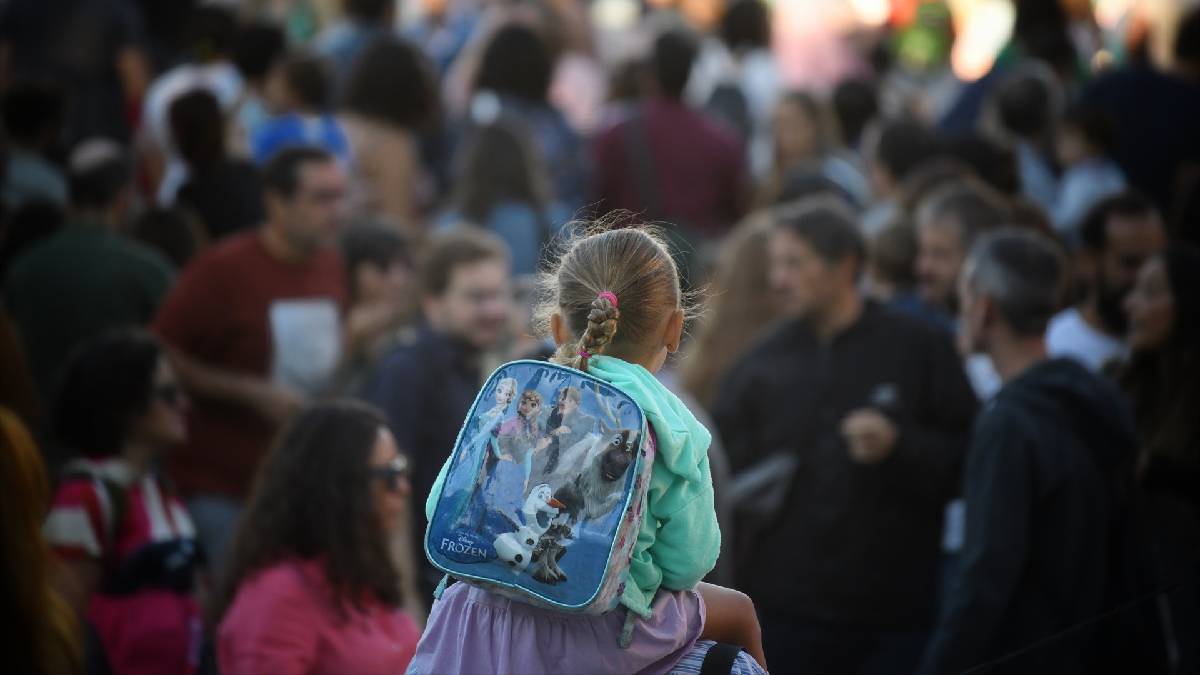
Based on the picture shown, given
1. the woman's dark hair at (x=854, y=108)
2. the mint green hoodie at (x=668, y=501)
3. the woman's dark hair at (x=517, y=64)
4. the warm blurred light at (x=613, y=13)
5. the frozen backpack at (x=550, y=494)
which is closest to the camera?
the frozen backpack at (x=550, y=494)

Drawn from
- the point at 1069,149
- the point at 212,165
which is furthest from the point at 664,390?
the point at 1069,149

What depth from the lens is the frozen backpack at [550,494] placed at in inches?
94.7

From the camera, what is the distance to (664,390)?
8.49ft

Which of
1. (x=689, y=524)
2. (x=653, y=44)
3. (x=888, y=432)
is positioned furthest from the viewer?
(x=653, y=44)

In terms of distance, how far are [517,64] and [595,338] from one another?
6142 millimetres

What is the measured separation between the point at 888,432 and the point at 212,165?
4.05 m

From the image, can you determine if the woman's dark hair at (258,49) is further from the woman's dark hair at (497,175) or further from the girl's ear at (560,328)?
the girl's ear at (560,328)

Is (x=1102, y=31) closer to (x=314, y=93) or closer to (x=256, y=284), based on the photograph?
(x=314, y=93)

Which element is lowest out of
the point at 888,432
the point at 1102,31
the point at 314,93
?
the point at 888,432

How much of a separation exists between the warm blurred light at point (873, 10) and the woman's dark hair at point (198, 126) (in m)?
6.40

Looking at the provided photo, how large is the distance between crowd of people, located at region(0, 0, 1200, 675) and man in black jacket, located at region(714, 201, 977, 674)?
0.01 m

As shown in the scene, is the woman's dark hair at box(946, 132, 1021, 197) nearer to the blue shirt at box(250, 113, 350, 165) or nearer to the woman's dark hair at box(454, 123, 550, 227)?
the woman's dark hair at box(454, 123, 550, 227)

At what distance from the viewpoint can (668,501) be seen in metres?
2.54

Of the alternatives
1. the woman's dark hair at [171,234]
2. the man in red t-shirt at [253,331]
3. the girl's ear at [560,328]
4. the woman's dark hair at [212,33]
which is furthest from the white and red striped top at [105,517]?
the woman's dark hair at [212,33]
